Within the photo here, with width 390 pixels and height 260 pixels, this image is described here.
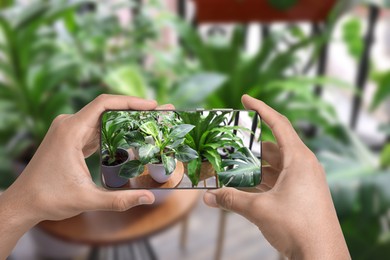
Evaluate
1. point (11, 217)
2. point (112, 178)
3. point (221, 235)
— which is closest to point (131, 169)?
point (112, 178)

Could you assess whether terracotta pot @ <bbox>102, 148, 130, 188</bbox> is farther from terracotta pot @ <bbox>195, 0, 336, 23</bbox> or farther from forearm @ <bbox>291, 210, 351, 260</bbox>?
terracotta pot @ <bbox>195, 0, 336, 23</bbox>

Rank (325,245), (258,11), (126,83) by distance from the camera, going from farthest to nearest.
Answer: (258,11)
(126,83)
(325,245)

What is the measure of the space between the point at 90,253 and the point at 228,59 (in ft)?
2.37

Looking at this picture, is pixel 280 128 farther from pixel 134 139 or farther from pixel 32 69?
pixel 32 69

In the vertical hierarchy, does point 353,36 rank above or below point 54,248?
above

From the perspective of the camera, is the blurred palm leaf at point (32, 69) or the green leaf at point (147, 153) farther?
the blurred palm leaf at point (32, 69)

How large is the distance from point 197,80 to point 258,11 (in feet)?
0.90

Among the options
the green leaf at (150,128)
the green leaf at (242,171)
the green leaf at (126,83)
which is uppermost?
the green leaf at (150,128)

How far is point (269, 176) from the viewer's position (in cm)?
46

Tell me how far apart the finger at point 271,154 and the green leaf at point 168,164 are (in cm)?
10

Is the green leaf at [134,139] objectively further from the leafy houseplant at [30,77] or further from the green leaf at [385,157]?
the green leaf at [385,157]

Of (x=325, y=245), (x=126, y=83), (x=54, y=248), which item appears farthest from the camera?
(x=54, y=248)

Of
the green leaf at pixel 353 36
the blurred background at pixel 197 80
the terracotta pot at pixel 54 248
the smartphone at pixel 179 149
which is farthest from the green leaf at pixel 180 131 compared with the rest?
the green leaf at pixel 353 36

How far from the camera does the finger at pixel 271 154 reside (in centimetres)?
46
